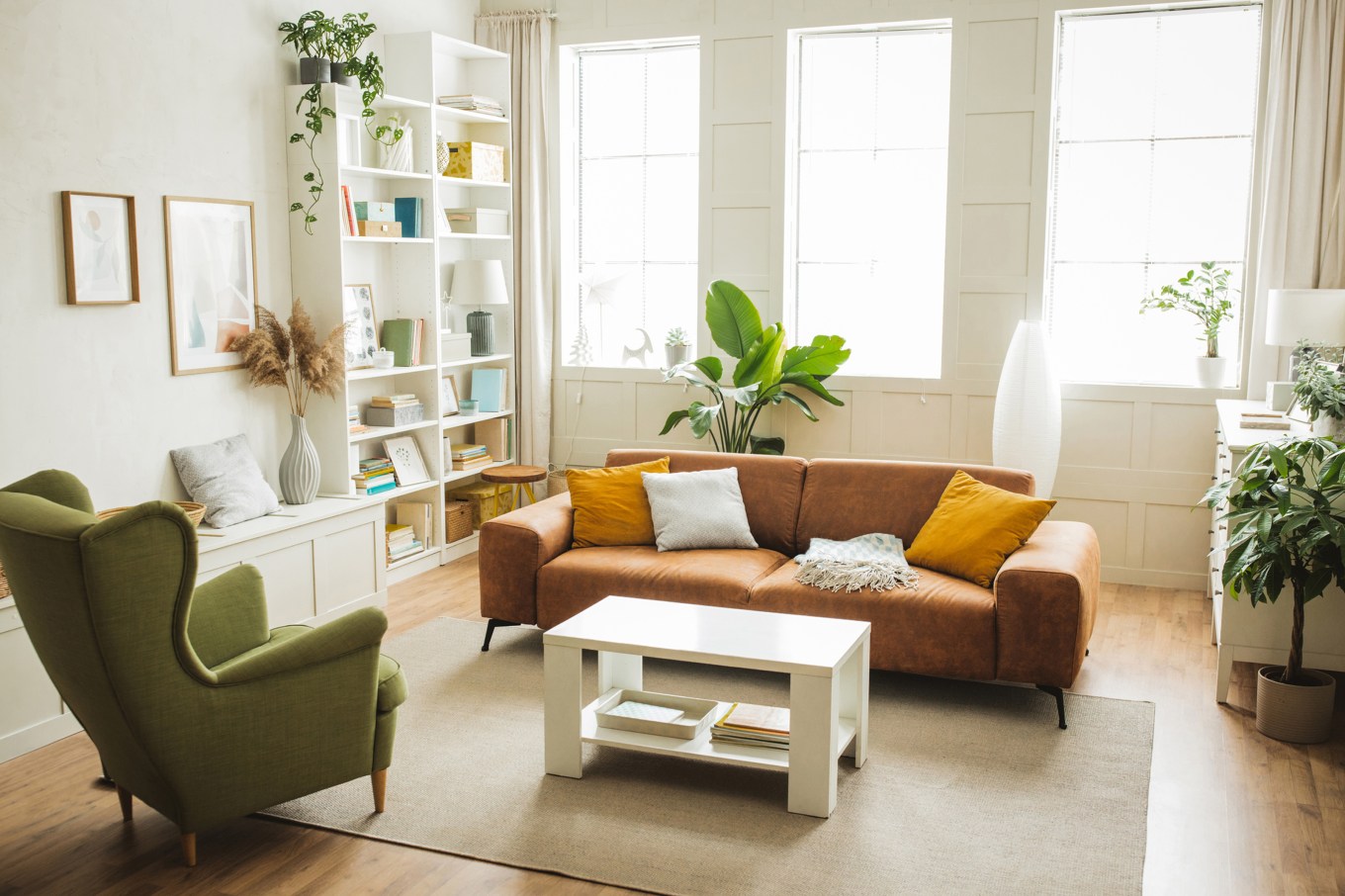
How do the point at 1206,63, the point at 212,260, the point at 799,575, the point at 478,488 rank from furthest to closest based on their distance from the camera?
the point at 478,488
the point at 1206,63
the point at 212,260
the point at 799,575

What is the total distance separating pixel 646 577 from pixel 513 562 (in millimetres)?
548

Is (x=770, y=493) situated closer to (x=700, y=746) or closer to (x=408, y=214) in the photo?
(x=700, y=746)

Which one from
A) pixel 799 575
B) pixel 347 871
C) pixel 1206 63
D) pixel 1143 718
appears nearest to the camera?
pixel 347 871

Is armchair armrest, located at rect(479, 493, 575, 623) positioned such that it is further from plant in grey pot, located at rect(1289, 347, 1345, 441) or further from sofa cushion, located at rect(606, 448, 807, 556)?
plant in grey pot, located at rect(1289, 347, 1345, 441)

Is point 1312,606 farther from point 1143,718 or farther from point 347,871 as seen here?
point 347,871

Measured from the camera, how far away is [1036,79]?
18.4ft

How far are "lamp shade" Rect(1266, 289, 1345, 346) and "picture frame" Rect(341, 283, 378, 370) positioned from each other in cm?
403

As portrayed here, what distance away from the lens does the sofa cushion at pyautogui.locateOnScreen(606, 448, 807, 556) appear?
4793 mm

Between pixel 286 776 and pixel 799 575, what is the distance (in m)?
1.96

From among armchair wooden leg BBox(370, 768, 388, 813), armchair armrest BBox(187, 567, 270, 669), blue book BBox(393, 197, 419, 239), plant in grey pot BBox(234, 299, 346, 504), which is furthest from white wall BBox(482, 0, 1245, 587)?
armchair wooden leg BBox(370, 768, 388, 813)

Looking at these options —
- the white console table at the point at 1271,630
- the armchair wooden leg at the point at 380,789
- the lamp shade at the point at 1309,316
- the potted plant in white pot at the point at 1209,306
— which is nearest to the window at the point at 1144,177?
the potted plant in white pot at the point at 1209,306

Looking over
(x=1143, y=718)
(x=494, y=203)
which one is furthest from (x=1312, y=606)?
(x=494, y=203)

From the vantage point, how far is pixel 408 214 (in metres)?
5.73

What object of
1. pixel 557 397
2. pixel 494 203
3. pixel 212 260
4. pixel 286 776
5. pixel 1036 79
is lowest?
pixel 286 776
